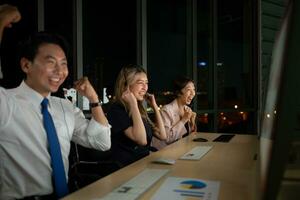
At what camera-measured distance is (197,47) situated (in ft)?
17.1

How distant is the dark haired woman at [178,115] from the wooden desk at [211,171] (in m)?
0.69

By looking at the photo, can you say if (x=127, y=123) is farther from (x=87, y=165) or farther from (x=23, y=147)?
(x=23, y=147)

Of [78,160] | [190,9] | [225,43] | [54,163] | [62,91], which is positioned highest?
[190,9]

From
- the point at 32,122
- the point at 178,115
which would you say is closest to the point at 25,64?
the point at 32,122

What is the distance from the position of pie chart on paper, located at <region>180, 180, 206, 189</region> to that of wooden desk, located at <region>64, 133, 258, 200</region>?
0.08 meters

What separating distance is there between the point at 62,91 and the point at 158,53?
2082mm

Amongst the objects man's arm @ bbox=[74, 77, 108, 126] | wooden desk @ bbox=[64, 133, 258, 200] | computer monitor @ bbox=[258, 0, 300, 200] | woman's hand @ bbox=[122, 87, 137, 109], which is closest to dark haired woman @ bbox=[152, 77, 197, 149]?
wooden desk @ bbox=[64, 133, 258, 200]

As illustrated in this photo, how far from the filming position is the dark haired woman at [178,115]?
10.6 feet

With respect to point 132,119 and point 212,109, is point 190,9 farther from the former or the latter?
point 132,119

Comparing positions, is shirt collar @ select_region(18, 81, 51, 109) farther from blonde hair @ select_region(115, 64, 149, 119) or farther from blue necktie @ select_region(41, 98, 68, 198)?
blonde hair @ select_region(115, 64, 149, 119)

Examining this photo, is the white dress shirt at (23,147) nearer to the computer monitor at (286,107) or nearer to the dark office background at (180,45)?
the dark office background at (180,45)

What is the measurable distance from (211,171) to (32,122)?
89 centimetres

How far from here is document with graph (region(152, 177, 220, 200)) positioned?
1190mm

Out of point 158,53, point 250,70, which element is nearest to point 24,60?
point 158,53
